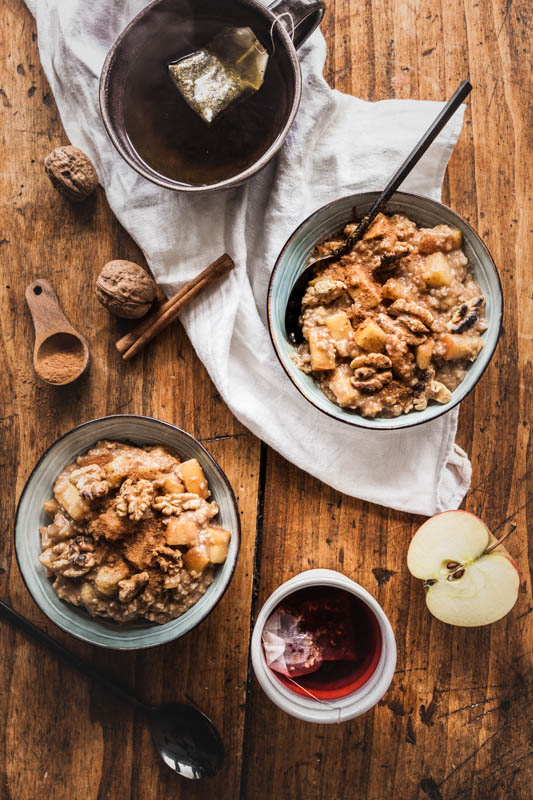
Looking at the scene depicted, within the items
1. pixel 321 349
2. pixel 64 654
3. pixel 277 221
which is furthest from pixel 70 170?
pixel 64 654

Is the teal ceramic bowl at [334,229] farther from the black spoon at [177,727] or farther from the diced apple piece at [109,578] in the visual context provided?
the black spoon at [177,727]

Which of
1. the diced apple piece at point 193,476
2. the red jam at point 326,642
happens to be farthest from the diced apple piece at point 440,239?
the red jam at point 326,642

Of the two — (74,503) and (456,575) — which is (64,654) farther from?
(456,575)

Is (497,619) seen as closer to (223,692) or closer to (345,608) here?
(345,608)

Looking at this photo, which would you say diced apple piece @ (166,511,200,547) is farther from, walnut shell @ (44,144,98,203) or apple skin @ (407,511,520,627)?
walnut shell @ (44,144,98,203)

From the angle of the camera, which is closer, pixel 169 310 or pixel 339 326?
pixel 339 326

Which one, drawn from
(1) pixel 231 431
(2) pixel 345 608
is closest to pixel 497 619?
(2) pixel 345 608
